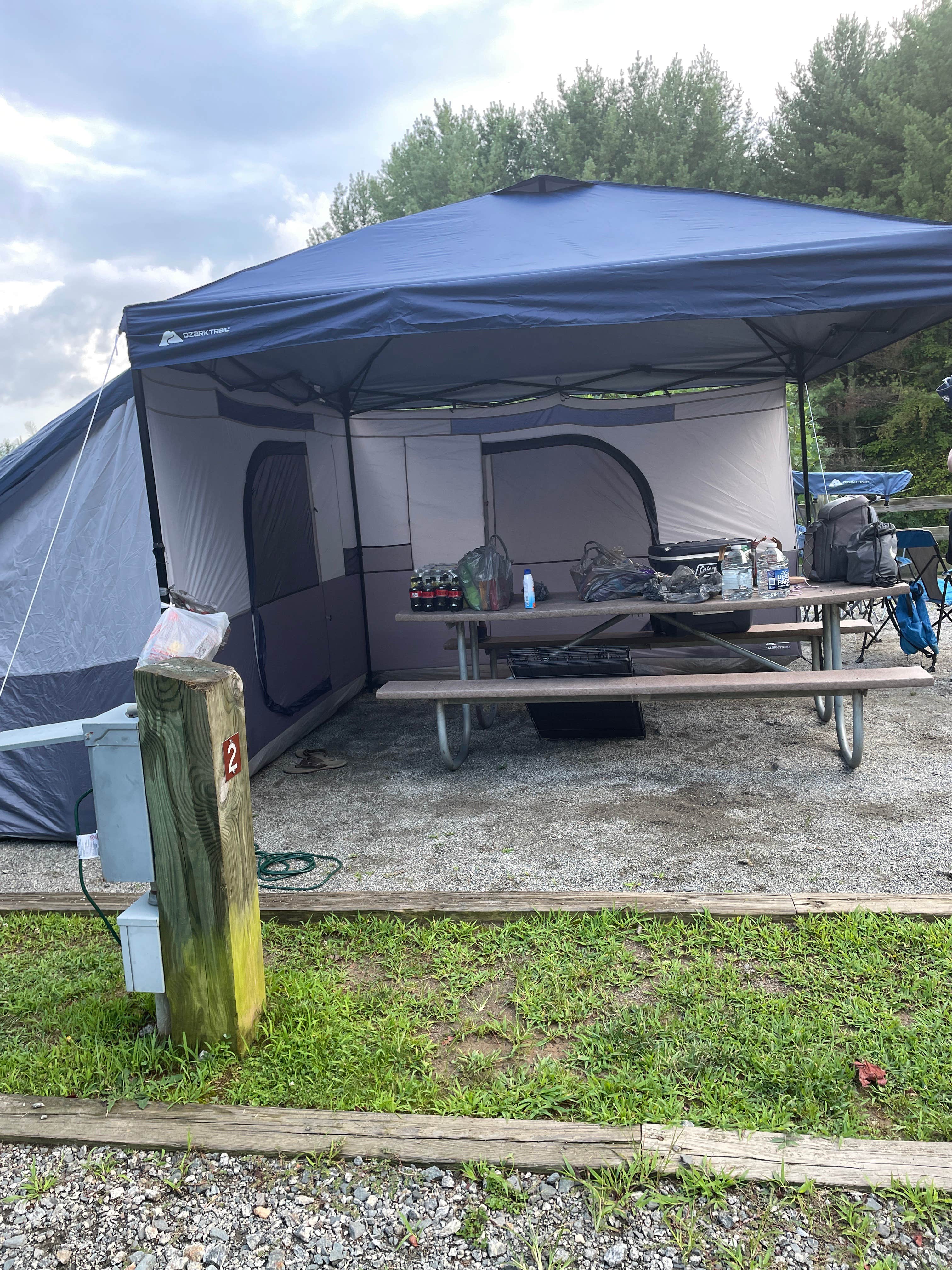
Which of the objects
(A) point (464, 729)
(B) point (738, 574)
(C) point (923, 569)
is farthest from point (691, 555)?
(C) point (923, 569)

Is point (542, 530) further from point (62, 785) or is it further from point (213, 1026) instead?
point (213, 1026)

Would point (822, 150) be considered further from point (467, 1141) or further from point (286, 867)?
point (467, 1141)

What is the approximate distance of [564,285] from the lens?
135 inches

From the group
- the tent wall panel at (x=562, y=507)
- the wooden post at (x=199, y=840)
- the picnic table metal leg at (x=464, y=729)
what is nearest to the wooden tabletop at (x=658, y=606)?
the picnic table metal leg at (x=464, y=729)

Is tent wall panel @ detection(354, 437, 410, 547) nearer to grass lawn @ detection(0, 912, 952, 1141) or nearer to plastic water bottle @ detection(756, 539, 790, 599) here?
plastic water bottle @ detection(756, 539, 790, 599)

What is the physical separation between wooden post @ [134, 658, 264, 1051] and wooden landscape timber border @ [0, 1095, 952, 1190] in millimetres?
232

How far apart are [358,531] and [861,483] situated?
708cm

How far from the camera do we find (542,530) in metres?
6.49

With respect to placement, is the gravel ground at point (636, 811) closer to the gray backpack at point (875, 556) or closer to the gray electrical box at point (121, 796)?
the gray backpack at point (875, 556)

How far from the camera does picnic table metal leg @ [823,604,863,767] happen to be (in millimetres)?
3826

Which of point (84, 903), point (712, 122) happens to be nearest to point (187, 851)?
point (84, 903)

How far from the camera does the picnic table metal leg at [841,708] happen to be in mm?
3826

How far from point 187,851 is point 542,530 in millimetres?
4828

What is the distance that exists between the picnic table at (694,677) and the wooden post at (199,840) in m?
2.16
